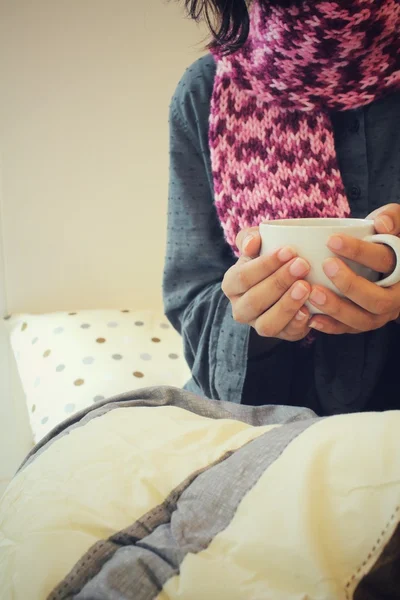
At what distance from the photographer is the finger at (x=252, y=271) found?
44 centimetres

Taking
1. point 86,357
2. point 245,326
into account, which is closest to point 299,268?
point 245,326

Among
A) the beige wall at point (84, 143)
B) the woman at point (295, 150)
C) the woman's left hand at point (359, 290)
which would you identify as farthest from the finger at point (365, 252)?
the beige wall at point (84, 143)

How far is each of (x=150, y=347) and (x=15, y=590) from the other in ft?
2.40

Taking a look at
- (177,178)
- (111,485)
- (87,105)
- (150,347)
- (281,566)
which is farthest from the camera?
(87,105)

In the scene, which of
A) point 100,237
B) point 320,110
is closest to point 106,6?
point 100,237

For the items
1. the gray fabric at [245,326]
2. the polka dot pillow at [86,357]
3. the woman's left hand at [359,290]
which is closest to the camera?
the woman's left hand at [359,290]

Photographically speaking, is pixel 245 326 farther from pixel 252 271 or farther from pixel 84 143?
pixel 84 143

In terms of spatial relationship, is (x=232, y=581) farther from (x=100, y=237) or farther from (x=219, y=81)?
(x=100, y=237)

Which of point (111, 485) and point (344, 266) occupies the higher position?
point (344, 266)

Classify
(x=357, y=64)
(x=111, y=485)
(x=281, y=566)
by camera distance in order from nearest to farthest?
(x=281, y=566), (x=111, y=485), (x=357, y=64)

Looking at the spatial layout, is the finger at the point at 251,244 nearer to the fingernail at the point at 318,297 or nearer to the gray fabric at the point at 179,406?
the fingernail at the point at 318,297

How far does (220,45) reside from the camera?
0.66 m

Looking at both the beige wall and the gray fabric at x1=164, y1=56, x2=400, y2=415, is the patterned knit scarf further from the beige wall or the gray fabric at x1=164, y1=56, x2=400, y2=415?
the beige wall

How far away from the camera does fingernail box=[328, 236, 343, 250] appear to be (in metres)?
0.41
